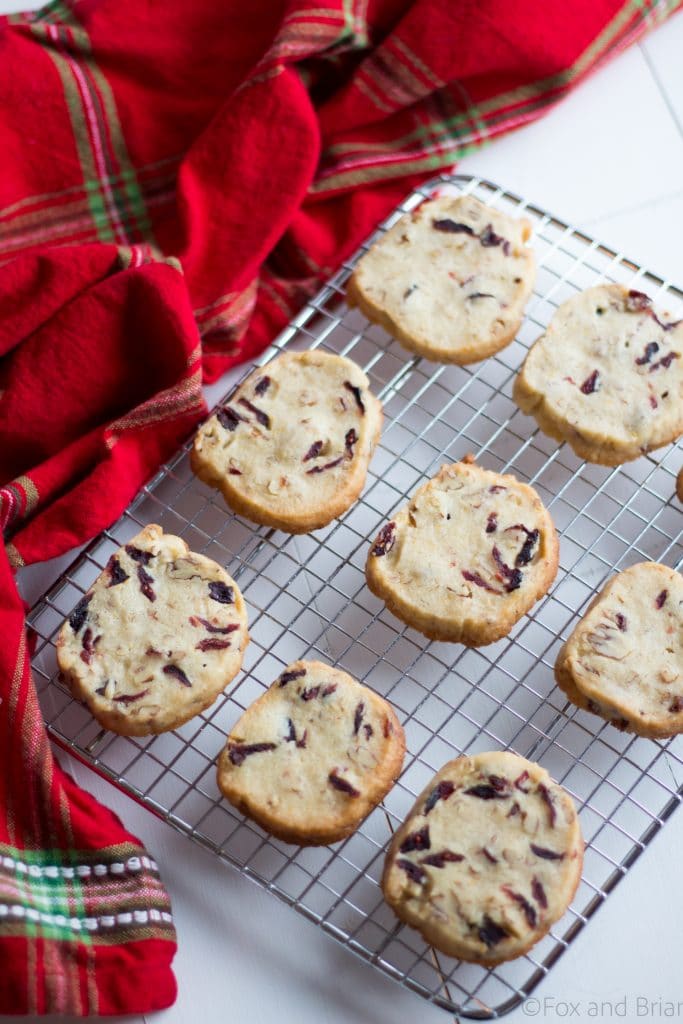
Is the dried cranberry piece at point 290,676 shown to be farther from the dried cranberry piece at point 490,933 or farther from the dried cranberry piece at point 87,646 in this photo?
the dried cranberry piece at point 490,933

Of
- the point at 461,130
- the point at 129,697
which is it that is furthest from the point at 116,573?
the point at 461,130

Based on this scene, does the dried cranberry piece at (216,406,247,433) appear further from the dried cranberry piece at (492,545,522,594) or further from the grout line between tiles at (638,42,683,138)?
the grout line between tiles at (638,42,683,138)

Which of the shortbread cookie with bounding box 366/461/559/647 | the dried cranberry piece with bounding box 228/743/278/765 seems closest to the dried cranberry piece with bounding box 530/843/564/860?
the shortbread cookie with bounding box 366/461/559/647

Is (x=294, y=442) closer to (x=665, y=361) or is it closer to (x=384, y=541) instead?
(x=384, y=541)

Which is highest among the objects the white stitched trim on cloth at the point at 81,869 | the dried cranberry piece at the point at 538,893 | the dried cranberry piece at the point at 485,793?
the white stitched trim on cloth at the point at 81,869

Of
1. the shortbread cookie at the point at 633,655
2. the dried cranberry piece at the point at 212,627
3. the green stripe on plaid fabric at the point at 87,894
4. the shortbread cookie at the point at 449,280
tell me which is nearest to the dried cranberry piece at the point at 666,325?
the shortbread cookie at the point at 449,280

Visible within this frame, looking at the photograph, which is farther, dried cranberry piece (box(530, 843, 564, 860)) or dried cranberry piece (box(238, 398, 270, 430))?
dried cranberry piece (box(238, 398, 270, 430))

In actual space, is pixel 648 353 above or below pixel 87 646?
below
